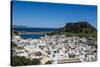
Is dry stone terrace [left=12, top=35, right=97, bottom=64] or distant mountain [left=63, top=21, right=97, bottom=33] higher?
distant mountain [left=63, top=21, right=97, bottom=33]

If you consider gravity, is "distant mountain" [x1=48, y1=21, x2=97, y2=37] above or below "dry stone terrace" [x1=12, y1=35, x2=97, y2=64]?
above

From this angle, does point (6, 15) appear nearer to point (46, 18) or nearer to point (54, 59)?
point (46, 18)

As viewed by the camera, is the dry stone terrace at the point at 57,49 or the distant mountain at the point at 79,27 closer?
the dry stone terrace at the point at 57,49

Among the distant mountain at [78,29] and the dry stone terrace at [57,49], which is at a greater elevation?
the distant mountain at [78,29]

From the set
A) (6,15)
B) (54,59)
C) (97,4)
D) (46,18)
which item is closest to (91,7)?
(97,4)

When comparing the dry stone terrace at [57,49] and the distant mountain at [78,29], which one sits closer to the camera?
the dry stone terrace at [57,49]

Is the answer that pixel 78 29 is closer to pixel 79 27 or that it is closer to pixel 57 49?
pixel 79 27

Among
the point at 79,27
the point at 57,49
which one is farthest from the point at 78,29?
the point at 57,49

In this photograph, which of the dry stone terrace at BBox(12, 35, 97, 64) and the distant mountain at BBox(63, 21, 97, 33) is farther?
the distant mountain at BBox(63, 21, 97, 33)
